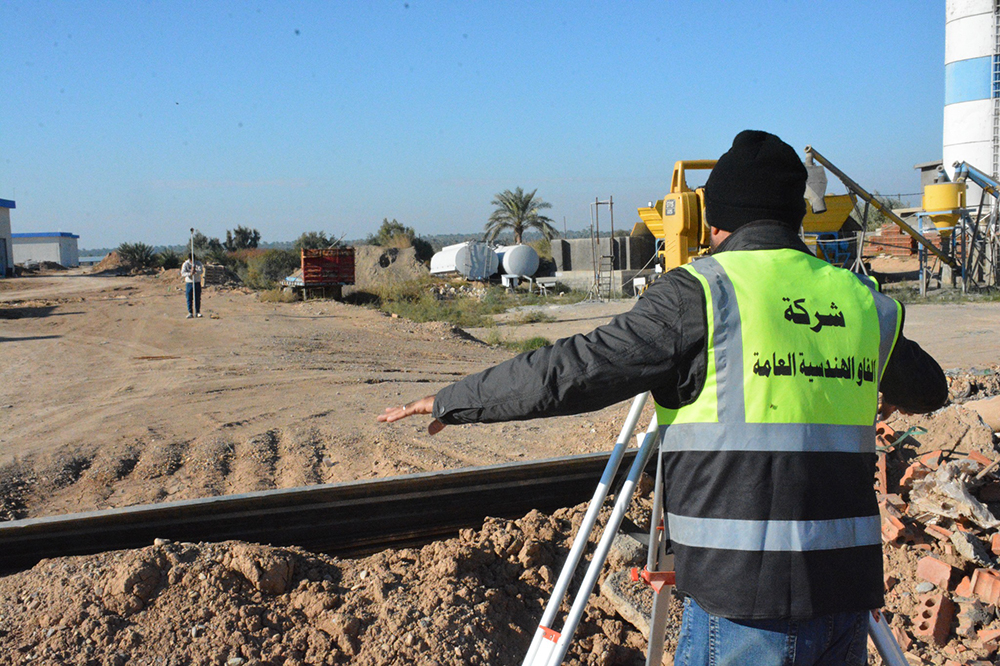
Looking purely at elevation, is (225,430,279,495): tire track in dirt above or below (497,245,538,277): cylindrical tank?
below

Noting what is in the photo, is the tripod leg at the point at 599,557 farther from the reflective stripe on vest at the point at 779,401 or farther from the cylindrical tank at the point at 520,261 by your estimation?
the cylindrical tank at the point at 520,261

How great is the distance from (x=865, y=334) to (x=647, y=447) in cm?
74

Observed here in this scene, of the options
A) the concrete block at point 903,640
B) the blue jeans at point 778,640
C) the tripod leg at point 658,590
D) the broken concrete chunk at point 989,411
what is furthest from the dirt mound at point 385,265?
the blue jeans at point 778,640

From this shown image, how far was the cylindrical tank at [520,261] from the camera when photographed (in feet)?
103

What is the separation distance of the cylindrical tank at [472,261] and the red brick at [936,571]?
28649 mm

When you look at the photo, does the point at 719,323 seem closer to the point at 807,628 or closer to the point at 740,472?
the point at 740,472

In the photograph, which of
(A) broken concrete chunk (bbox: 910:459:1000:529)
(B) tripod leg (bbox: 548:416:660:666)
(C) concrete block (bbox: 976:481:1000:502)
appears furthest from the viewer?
(C) concrete block (bbox: 976:481:1000:502)

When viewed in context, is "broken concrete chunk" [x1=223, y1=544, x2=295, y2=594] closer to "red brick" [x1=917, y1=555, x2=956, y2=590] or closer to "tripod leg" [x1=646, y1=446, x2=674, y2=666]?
"tripod leg" [x1=646, y1=446, x2=674, y2=666]

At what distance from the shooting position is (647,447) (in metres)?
2.32

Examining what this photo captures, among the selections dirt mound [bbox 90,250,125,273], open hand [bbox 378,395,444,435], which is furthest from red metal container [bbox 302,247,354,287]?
dirt mound [bbox 90,250,125,273]

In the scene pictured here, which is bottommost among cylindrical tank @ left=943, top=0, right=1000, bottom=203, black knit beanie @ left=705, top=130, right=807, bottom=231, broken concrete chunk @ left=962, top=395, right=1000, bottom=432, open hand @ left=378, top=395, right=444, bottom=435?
broken concrete chunk @ left=962, top=395, right=1000, bottom=432

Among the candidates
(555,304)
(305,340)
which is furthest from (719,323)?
(555,304)

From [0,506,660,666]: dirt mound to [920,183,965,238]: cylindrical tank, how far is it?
21360mm

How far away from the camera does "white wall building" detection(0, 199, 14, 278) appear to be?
36.4m
